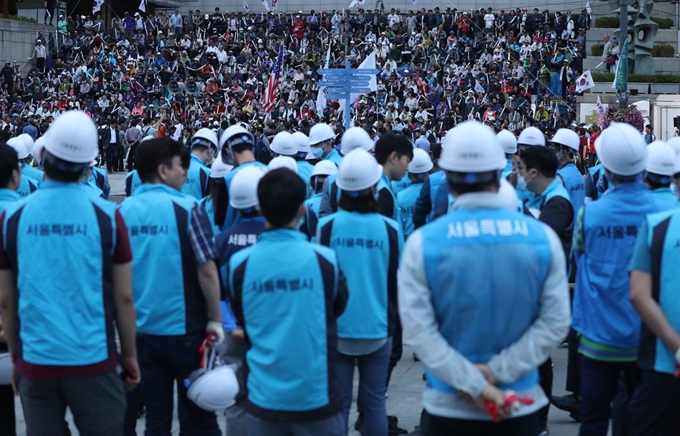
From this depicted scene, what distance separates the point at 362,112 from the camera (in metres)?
32.4

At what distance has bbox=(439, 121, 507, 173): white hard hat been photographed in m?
3.92

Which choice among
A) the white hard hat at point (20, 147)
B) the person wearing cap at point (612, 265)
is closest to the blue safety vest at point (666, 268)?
the person wearing cap at point (612, 265)

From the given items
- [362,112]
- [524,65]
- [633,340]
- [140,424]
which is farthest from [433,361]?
[524,65]

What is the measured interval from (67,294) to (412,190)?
4857 millimetres

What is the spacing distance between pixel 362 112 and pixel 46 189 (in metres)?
28.0

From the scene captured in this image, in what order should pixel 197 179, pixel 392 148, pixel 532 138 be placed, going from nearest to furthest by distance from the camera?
pixel 392 148 → pixel 532 138 → pixel 197 179

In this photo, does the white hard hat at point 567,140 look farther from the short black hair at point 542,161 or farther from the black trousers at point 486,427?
the black trousers at point 486,427

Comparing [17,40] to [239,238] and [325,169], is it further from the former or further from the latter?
[239,238]

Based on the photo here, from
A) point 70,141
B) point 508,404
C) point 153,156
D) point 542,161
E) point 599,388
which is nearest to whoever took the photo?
point 508,404

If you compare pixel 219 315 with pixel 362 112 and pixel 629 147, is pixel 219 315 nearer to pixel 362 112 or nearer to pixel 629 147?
pixel 629 147

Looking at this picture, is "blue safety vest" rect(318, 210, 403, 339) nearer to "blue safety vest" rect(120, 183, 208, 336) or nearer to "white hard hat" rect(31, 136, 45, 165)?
"blue safety vest" rect(120, 183, 208, 336)

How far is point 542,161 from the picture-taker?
6969mm

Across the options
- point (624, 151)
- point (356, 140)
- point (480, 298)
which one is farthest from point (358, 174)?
point (356, 140)

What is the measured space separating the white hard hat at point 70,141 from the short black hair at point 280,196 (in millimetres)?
813
